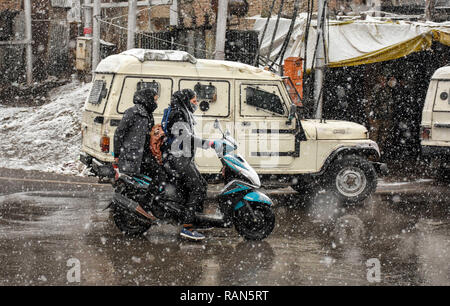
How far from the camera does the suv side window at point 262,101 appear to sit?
10.0m

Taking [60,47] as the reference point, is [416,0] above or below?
above

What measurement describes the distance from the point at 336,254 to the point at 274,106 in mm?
3560

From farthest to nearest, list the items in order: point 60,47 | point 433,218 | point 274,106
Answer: point 60,47 → point 274,106 → point 433,218

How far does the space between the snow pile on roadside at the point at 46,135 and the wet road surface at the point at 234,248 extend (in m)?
4.14

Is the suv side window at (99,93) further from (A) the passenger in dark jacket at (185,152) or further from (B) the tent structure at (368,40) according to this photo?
(B) the tent structure at (368,40)

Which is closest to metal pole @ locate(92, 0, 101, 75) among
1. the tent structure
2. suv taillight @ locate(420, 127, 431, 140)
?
the tent structure

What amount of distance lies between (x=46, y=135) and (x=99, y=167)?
8783 millimetres

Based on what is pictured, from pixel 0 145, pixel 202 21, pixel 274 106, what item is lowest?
pixel 0 145

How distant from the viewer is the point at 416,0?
2081cm

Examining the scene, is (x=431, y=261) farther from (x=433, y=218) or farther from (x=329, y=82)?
(x=329, y=82)

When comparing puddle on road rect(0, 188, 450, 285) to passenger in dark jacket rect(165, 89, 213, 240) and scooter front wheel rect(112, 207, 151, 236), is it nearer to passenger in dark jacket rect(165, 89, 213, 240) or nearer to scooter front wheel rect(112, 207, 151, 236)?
scooter front wheel rect(112, 207, 151, 236)

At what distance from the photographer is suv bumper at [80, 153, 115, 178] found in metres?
8.26

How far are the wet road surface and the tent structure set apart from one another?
5412 mm
